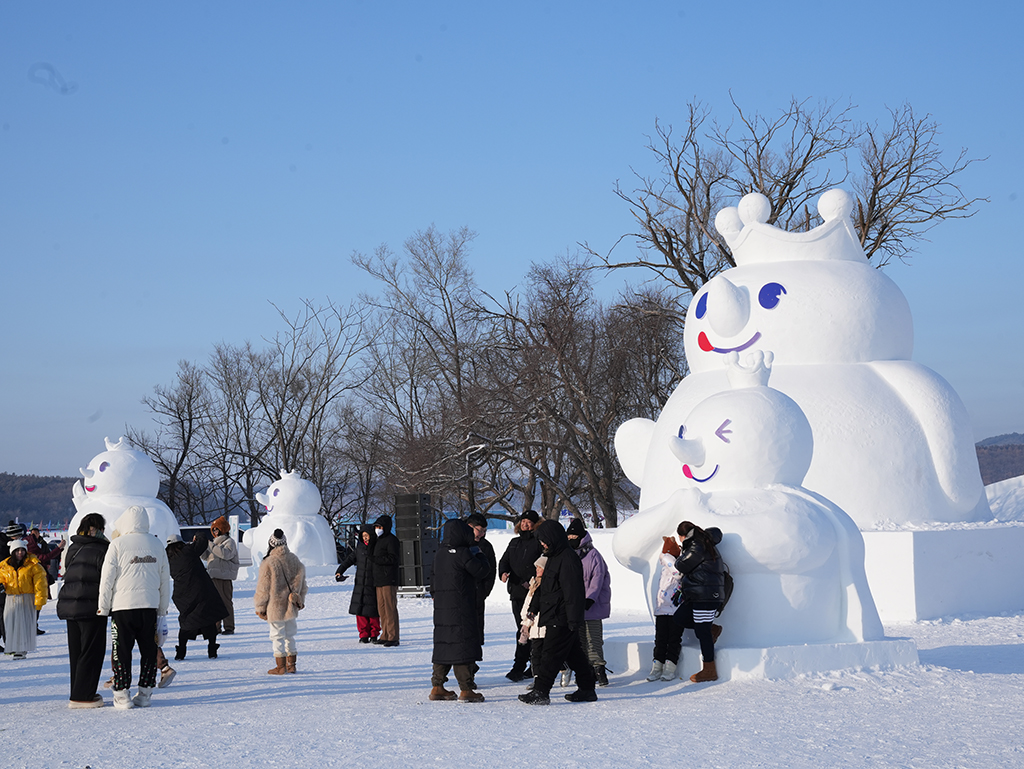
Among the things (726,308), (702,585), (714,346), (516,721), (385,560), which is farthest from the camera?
(714,346)

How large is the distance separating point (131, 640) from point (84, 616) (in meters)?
0.38

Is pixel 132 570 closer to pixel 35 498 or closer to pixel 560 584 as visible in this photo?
pixel 560 584

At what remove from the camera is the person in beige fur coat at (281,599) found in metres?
9.23

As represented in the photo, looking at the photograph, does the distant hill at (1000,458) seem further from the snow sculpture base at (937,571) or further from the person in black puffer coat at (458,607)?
the person in black puffer coat at (458,607)

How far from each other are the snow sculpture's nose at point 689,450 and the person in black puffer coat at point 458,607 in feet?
7.77

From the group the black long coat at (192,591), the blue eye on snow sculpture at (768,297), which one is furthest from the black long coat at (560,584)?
the blue eye on snow sculpture at (768,297)

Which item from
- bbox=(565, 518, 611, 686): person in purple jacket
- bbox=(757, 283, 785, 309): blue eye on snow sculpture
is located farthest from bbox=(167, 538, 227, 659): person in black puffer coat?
bbox=(757, 283, 785, 309): blue eye on snow sculpture

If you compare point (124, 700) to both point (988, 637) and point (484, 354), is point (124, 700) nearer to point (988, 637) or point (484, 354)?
point (988, 637)

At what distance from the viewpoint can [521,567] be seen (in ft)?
27.7

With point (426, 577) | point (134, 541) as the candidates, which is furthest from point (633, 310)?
point (134, 541)

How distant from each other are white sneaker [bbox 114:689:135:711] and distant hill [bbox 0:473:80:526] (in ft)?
184

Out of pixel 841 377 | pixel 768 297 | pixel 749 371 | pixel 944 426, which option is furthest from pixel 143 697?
pixel 944 426

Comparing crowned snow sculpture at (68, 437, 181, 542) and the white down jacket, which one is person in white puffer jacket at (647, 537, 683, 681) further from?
crowned snow sculpture at (68, 437, 181, 542)

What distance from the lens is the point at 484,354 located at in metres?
26.4
